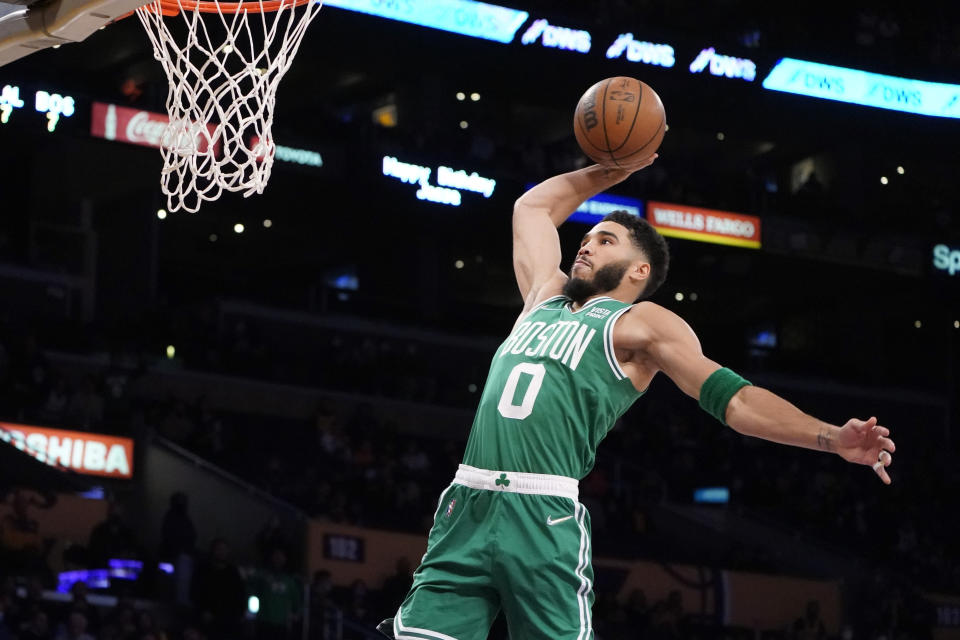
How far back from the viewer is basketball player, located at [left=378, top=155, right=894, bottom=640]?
4316 millimetres

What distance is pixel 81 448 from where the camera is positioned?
639 inches

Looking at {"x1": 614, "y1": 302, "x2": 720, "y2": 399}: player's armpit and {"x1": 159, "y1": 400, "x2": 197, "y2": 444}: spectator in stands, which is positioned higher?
{"x1": 159, "y1": 400, "x2": 197, "y2": 444}: spectator in stands

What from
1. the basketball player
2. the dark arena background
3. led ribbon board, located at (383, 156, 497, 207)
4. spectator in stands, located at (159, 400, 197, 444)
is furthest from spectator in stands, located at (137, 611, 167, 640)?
led ribbon board, located at (383, 156, 497, 207)

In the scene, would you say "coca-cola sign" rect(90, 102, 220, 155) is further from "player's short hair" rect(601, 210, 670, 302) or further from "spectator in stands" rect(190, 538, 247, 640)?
"player's short hair" rect(601, 210, 670, 302)

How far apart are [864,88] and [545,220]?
801 inches

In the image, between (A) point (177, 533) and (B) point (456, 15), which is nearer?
(A) point (177, 533)

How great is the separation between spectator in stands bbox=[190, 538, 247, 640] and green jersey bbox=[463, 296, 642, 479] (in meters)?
7.83

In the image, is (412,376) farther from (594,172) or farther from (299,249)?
(594,172)

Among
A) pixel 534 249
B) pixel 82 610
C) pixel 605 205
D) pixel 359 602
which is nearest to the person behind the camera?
pixel 534 249

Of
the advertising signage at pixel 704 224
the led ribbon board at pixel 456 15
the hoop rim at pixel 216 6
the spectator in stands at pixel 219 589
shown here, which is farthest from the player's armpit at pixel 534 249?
the advertising signage at pixel 704 224

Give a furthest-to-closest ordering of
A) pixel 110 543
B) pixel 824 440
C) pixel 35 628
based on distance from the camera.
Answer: pixel 110 543, pixel 35 628, pixel 824 440

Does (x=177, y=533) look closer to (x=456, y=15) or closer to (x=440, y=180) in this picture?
(x=440, y=180)

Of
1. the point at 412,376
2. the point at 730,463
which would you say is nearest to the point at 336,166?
the point at 412,376

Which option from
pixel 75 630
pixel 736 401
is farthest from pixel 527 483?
pixel 75 630
